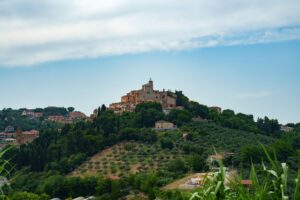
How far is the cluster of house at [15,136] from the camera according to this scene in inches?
2879

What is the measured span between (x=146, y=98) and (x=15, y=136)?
78.6 ft

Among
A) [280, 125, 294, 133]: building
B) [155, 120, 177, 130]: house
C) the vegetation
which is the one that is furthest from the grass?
[280, 125, 294, 133]: building

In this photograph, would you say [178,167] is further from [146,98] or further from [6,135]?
[6,135]

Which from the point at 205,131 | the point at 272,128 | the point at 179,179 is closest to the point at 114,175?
the point at 179,179

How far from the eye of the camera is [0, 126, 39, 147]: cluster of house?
73125mm

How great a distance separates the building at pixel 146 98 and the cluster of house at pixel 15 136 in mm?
11464

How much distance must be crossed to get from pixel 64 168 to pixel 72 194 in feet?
28.8

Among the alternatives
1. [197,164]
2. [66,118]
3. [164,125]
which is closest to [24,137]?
[164,125]

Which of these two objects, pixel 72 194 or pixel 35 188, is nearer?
pixel 72 194

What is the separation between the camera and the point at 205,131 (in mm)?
59500

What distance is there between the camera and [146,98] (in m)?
75.1

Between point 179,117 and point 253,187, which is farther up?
point 179,117

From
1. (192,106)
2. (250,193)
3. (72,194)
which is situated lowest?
(72,194)

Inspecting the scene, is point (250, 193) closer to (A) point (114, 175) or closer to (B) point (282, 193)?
(B) point (282, 193)
